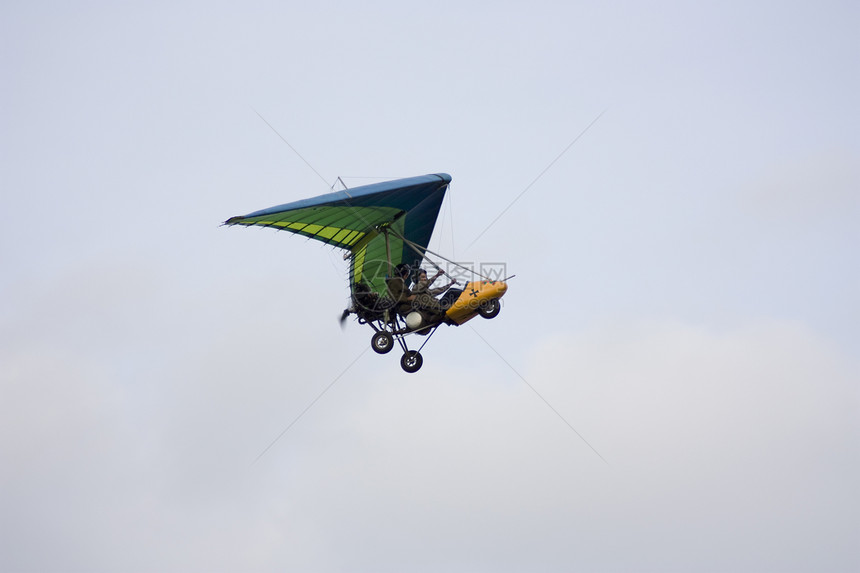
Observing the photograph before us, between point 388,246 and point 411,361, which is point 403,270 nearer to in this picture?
point 388,246

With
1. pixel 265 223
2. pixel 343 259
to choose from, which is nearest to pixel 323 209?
pixel 265 223

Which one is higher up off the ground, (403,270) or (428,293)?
(403,270)

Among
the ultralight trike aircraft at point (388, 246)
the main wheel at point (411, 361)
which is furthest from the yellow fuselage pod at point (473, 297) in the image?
the main wheel at point (411, 361)

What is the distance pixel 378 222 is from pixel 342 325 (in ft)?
10.2

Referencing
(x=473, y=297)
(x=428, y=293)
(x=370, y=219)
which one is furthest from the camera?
(x=370, y=219)

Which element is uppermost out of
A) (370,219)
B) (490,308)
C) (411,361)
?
(370,219)

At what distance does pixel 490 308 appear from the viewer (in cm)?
3180

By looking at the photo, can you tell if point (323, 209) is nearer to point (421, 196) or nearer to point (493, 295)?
point (421, 196)

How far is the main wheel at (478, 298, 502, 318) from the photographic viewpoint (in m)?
31.8

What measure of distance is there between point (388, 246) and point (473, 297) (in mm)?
2870

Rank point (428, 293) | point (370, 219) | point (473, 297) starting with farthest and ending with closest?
1. point (370, 219)
2. point (428, 293)
3. point (473, 297)

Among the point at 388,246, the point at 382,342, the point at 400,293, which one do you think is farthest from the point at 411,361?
the point at 388,246

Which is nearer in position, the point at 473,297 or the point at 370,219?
the point at 473,297

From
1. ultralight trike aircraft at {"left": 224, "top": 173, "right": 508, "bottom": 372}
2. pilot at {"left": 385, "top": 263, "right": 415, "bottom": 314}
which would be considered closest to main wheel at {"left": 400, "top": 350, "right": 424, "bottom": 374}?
ultralight trike aircraft at {"left": 224, "top": 173, "right": 508, "bottom": 372}
